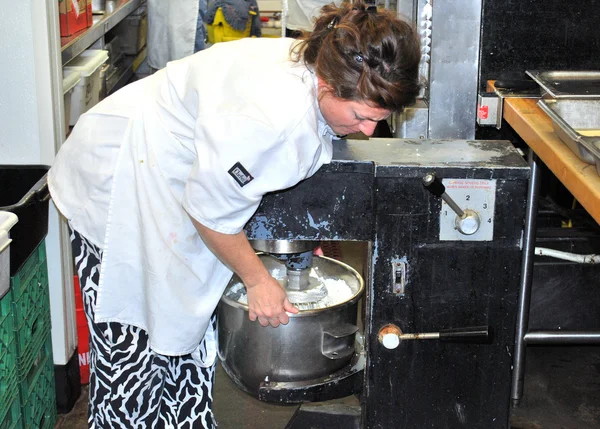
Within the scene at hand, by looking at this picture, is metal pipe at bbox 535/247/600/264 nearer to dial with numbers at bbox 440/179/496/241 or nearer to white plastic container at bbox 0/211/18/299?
dial with numbers at bbox 440/179/496/241

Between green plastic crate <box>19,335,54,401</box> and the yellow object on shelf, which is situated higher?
the yellow object on shelf

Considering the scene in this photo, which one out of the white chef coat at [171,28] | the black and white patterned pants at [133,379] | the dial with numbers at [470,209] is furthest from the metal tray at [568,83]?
→ the white chef coat at [171,28]

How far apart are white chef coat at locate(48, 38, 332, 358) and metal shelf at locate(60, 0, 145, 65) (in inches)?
40.3

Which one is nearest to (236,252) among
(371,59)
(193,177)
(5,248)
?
(193,177)

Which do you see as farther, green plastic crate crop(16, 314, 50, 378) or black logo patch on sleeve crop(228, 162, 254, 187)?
green plastic crate crop(16, 314, 50, 378)

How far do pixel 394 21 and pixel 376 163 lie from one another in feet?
0.97

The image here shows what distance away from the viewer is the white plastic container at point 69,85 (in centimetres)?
260

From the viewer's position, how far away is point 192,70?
1.51 m

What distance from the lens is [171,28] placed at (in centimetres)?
467

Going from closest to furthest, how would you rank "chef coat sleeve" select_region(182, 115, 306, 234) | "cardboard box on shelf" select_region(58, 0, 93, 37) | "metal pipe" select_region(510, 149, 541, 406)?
"chef coat sleeve" select_region(182, 115, 306, 234) → "metal pipe" select_region(510, 149, 541, 406) → "cardboard box on shelf" select_region(58, 0, 93, 37)

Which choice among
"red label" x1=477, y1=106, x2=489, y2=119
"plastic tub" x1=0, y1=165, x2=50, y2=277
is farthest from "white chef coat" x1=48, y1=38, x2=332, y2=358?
"red label" x1=477, y1=106, x2=489, y2=119

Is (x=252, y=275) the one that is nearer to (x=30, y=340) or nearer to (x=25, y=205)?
(x=25, y=205)

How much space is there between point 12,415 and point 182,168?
0.83 meters

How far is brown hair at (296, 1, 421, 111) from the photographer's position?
4.42ft
